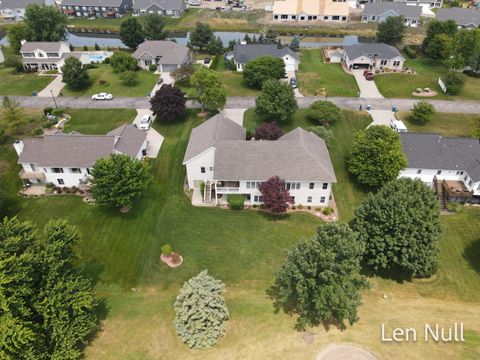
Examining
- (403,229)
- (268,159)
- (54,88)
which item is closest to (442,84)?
(268,159)

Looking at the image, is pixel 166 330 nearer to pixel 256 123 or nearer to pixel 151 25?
pixel 256 123

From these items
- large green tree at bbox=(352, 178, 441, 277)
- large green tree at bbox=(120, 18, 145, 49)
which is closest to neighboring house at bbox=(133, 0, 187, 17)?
large green tree at bbox=(120, 18, 145, 49)

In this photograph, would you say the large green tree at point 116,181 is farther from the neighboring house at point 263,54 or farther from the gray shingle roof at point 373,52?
the gray shingle roof at point 373,52

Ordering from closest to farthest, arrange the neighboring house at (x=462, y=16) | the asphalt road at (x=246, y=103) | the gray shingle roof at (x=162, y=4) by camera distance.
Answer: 1. the asphalt road at (x=246, y=103)
2. the neighboring house at (x=462, y=16)
3. the gray shingle roof at (x=162, y=4)

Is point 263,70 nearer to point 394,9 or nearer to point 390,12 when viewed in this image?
point 390,12

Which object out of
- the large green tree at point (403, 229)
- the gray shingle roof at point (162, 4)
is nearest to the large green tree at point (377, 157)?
the large green tree at point (403, 229)

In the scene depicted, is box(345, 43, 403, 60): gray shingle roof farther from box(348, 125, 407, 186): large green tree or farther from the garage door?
box(348, 125, 407, 186): large green tree
